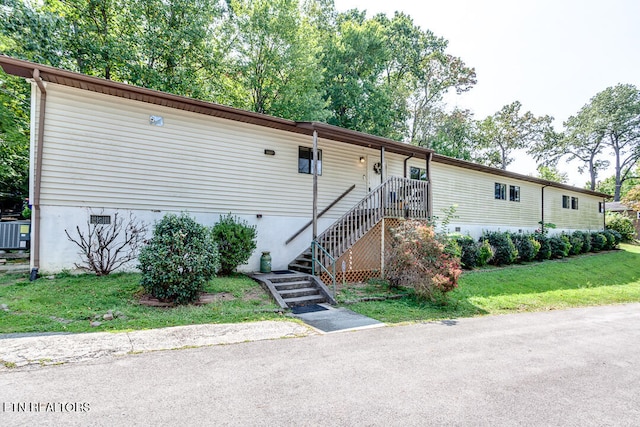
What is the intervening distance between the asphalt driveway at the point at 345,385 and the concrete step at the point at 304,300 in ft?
7.20

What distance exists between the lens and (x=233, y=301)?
6871 mm

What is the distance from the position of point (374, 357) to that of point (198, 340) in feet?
8.61

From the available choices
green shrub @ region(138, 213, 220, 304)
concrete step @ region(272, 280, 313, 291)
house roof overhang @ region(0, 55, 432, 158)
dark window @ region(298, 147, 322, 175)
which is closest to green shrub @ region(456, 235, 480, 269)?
house roof overhang @ region(0, 55, 432, 158)

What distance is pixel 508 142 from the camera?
38.3m

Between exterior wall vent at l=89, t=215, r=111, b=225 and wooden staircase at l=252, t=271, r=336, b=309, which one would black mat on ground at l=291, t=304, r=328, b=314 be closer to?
wooden staircase at l=252, t=271, r=336, b=309

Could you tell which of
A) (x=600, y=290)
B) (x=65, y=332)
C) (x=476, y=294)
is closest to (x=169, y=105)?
(x=65, y=332)

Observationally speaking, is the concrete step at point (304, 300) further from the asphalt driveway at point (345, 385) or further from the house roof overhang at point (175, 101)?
the house roof overhang at point (175, 101)

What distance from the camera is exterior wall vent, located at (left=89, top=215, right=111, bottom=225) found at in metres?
7.64

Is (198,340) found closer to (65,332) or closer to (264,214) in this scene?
(65,332)

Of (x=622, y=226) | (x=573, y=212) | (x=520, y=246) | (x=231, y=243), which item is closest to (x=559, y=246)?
(x=520, y=246)

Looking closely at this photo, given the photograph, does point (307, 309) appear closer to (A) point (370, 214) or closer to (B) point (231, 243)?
(B) point (231, 243)

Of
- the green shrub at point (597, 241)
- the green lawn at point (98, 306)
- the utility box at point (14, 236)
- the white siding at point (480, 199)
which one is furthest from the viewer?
the green shrub at point (597, 241)

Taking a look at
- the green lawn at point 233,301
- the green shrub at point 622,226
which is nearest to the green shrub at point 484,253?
the green lawn at point 233,301

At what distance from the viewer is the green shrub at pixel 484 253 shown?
13150 mm
